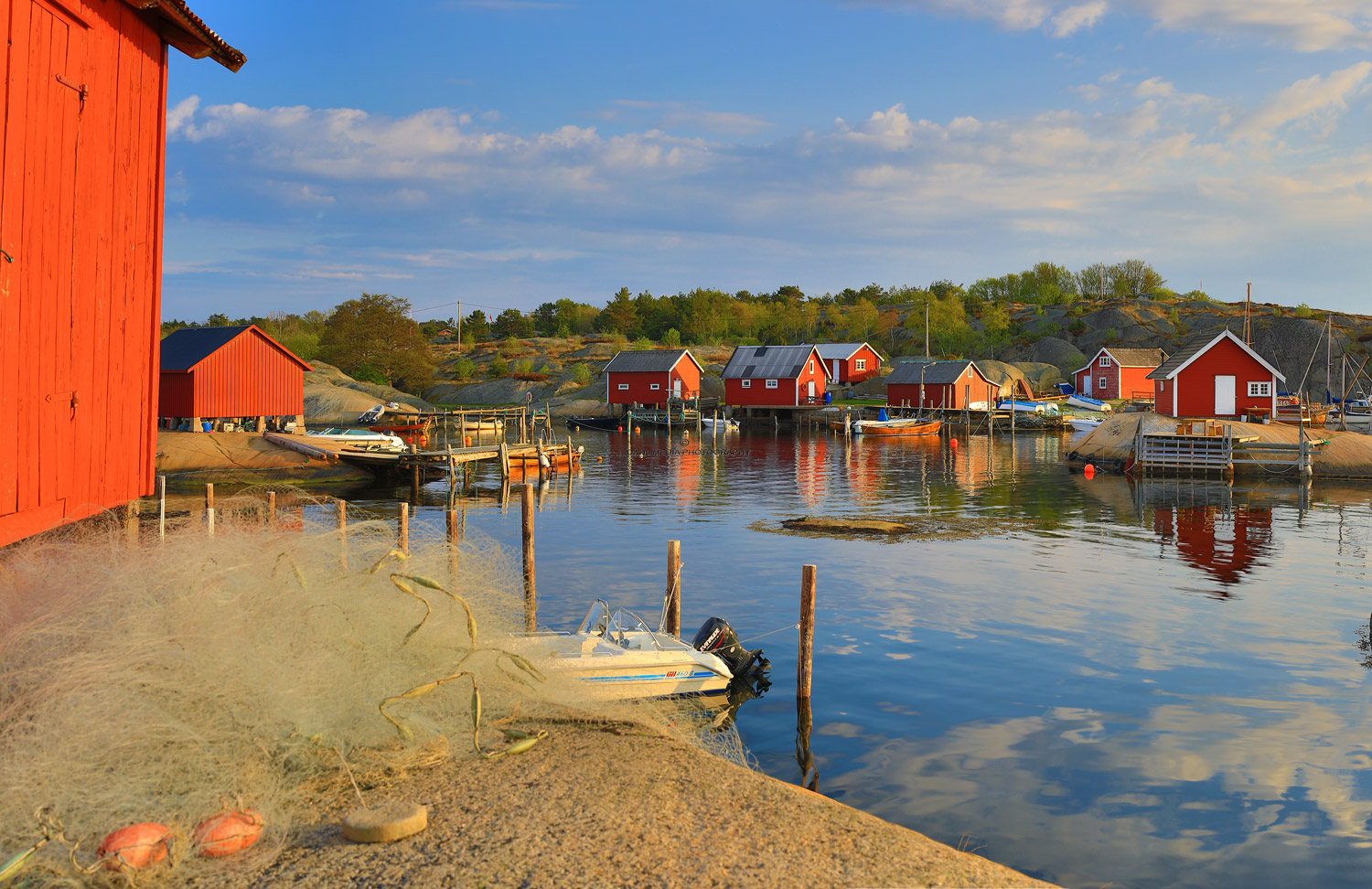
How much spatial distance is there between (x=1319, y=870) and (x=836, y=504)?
85.7 ft

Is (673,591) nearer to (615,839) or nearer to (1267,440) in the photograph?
(615,839)

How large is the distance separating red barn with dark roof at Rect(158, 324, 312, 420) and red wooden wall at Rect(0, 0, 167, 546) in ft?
105

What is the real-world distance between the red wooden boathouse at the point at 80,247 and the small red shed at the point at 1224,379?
165 feet

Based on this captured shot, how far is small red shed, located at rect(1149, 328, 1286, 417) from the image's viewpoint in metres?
50.6

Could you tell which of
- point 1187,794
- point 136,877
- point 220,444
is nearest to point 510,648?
point 136,877

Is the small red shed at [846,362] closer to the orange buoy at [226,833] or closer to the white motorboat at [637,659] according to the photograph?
the white motorboat at [637,659]

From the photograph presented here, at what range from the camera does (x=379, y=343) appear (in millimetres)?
97312

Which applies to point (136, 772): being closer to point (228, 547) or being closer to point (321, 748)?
point (321, 748)

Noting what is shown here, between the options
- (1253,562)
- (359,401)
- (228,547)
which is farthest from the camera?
(359,401)

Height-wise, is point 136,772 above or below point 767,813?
above

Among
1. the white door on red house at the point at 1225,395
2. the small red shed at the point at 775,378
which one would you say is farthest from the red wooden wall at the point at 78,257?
the small red shed at the point at 775,378

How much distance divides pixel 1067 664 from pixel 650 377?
7205 cm

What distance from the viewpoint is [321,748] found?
338 inches

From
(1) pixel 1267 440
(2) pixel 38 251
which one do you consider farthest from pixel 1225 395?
(2) pixel 38 251
